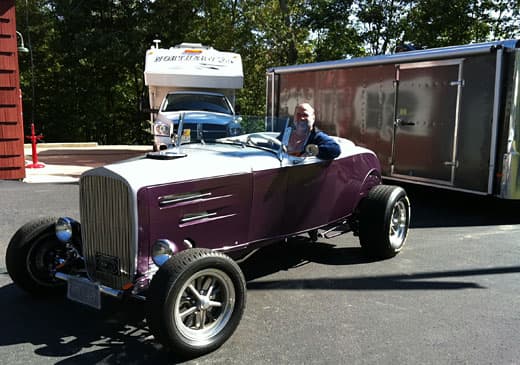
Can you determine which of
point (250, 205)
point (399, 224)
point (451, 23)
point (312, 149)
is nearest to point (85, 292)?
point (250, 205)

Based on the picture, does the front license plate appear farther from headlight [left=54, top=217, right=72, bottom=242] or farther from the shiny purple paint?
headlight [left=54, top=217, right=72, bottom=242]

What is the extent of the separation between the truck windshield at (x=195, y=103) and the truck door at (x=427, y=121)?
14.7ft

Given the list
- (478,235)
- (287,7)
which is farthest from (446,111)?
(287,7)

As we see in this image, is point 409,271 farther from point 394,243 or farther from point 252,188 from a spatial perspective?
point 252,188

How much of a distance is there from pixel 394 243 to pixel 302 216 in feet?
4.63

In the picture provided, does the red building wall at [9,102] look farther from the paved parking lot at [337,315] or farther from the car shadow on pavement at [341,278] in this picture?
the car shadow on pavement at [341,278]

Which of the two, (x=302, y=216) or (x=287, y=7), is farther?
(x=287, y=7)

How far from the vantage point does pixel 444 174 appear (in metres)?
8.77

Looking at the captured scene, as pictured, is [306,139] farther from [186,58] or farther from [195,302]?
[186,58]

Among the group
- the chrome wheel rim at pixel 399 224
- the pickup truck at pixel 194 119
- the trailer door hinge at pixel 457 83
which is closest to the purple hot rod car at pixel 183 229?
the pickup truck at pixel 194 119

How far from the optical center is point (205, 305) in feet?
12.4

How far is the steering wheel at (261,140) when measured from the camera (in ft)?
16.7

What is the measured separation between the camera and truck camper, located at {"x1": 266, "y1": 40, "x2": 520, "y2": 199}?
310 inches

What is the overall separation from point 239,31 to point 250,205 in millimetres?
17695
